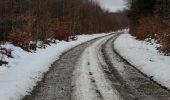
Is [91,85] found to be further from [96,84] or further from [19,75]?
[19,75]

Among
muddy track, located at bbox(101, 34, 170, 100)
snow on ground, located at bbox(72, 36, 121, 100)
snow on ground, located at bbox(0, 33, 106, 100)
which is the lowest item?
muddy track, located at bbox(101, 34, 170, 100)

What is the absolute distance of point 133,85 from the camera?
1264 centimetres

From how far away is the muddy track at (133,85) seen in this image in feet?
35.5

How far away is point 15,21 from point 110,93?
13879mm

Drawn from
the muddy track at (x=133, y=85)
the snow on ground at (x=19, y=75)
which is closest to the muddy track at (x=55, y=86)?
the snow on ground at (x=19, y=75)

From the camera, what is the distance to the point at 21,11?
82.8 ft

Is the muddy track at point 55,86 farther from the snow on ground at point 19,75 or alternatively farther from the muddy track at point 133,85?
the muddy track at point 133,85

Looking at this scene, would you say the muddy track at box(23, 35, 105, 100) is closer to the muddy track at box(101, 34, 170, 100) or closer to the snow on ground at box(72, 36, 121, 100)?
the snow on ground at box(72, 36, 121, 100)

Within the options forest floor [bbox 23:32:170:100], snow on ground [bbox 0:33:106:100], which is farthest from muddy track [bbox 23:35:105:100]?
snow on ground [bbox 0:33:106:100]

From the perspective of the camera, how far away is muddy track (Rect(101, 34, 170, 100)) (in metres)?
10.8

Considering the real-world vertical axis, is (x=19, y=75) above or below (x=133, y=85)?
above

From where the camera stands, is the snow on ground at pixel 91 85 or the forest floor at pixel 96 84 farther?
the forest floor at pixel 96 84

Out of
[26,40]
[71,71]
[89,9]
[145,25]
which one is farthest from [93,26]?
[71,71]

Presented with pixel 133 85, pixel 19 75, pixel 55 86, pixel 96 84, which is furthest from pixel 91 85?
pixel 19 75
